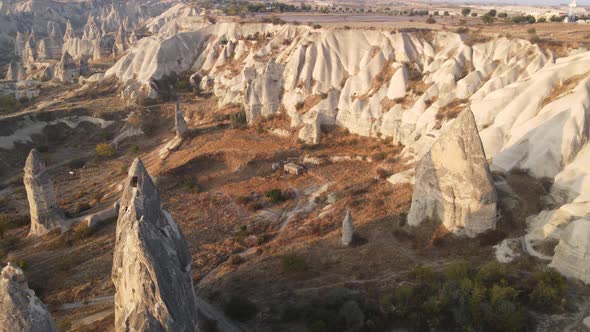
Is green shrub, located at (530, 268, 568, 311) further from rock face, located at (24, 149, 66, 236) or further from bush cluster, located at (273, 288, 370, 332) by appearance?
rock face, located at (24, 149, 66, 236)

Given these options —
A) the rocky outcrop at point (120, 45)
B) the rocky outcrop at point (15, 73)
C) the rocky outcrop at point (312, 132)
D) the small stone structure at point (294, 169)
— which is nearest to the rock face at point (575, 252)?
the small stone structure at point (294, 169)

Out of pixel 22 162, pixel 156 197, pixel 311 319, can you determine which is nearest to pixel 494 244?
pixel 311 319

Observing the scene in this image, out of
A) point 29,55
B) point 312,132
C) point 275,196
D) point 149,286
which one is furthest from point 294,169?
point 29,55

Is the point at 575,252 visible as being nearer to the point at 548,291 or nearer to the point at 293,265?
the point at 548,291

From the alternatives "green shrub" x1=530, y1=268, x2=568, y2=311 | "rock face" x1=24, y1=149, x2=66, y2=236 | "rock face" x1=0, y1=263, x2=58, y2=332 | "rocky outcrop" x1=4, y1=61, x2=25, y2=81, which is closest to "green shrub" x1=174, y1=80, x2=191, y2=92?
"rock face" x1=24, y1=149, x2=66, y2=236

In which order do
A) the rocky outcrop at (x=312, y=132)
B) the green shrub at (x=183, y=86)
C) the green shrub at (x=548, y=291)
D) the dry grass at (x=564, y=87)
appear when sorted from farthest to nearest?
1. the green shrub at (x=183, y=86)
2. the rocky outcrop at (x=312, y=132)
3. the dry grass at (x=564, y=87)
4. the green shrub at (x=548, y=291)

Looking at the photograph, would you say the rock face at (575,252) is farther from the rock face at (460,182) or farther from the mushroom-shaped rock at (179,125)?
the mushroom-shaped rock at (179,125)

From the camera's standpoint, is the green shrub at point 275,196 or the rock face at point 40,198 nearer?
the rock face at point 40,198
